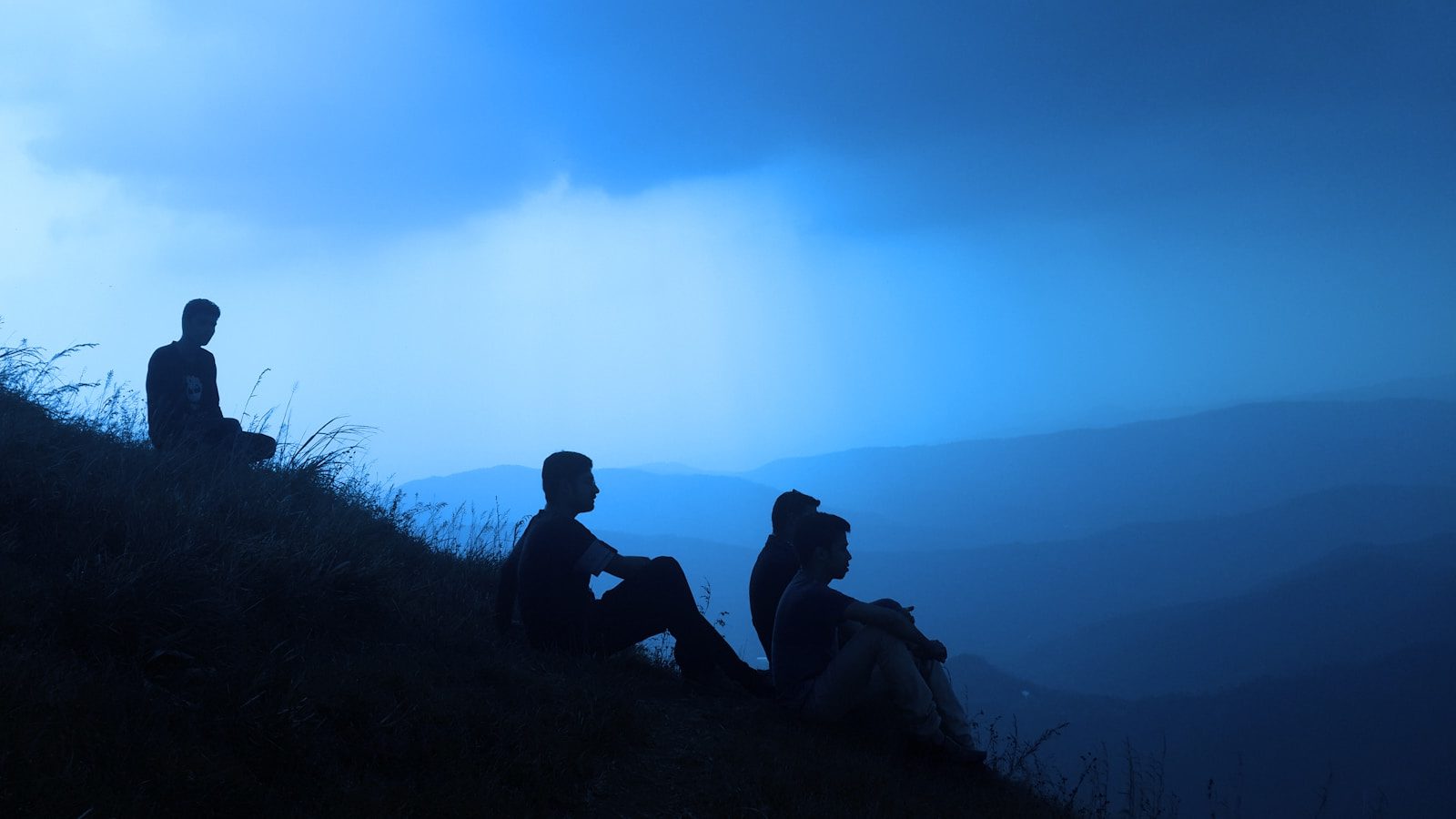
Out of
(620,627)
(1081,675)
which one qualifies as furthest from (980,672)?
(620,627)

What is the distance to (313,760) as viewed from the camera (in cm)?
387

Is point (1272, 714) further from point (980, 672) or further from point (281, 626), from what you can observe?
point (281, 626)

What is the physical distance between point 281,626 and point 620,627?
2529mm

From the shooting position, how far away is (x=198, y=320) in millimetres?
8055

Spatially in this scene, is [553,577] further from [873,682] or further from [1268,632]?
[1268,632]

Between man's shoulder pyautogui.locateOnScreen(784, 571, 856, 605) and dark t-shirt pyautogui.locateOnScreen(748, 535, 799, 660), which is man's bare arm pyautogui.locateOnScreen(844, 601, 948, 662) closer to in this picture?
man's shoulder pyautogui.locateOnScreen(784, 571, 856, 605)

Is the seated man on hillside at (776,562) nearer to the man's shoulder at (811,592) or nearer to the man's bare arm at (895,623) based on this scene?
the man's shoulder at (811,592)

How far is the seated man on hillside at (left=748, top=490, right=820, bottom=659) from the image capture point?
789 cm

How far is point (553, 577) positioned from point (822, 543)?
6.61 ft

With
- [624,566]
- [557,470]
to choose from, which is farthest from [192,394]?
[624,566]

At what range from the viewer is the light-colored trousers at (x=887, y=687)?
5.88 m

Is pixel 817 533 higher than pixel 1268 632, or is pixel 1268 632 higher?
pixel 1268 632

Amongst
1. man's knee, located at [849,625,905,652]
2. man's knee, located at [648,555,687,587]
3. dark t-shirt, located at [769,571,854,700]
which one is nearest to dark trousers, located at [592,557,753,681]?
man's knee, located at [648,555,687,587]

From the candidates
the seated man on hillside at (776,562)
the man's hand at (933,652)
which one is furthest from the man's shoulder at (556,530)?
the man's hand at (933,652)
